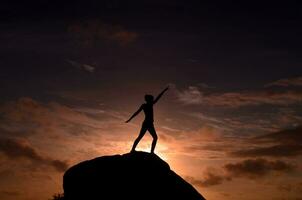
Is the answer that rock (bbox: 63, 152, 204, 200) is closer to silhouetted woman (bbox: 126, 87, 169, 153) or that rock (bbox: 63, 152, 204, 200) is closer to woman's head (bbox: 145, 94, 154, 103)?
silhouetted woman (bbox: 126, 87, 169, 153)

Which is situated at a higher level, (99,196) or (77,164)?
(77,164)

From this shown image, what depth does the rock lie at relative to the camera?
2058 centimetres

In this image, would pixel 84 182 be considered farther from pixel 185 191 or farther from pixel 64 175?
pixel 185 191

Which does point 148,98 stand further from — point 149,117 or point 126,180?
point 126,180

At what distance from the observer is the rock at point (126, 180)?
67.5ft

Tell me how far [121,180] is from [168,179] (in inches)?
106

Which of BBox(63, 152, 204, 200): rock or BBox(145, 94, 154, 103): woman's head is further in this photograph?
A: BBox(145, 94, 154, 103): woman's head

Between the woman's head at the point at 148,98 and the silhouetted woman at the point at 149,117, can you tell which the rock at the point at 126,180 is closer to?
the silhouetted woman at the point at 149,117

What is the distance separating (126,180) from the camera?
2080 cm

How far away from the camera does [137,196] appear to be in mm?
20375

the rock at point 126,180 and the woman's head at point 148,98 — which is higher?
the woman's head at point 148,98

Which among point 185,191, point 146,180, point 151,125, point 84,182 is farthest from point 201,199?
point 84,182

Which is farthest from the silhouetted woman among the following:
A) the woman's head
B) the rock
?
the rock

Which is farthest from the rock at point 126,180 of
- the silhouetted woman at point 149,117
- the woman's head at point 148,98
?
the woman's head at point 148,98
